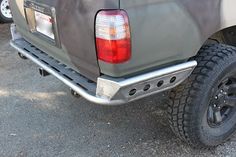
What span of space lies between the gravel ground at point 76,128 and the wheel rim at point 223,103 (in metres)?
0.26

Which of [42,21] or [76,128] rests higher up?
[42,21]

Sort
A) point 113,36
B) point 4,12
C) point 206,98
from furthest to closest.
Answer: point 4,12, point 206,98, point 113,36

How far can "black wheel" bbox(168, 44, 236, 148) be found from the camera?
2.78 meters

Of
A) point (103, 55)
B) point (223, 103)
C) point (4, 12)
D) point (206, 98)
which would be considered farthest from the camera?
point (4, 12)

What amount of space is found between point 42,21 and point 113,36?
900mm

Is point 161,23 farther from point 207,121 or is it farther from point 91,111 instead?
point 91,111

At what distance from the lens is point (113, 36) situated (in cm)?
234

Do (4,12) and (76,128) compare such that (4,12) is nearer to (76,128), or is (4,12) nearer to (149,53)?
(76,128)

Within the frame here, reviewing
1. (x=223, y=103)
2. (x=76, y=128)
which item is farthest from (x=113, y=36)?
(x=76, y=128)

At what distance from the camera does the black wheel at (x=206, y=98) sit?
2783 millimetres

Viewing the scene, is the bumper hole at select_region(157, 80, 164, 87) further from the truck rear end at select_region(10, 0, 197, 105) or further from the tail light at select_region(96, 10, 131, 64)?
the tail light at select_region(96, 10, 131, 64)

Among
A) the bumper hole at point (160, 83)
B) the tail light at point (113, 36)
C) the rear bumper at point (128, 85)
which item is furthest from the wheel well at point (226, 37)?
the tail light at point (113, 36)

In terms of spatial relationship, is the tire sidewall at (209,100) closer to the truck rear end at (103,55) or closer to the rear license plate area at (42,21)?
the truck rear end at (103,55)

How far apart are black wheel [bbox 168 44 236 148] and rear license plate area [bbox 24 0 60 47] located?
107 cm
